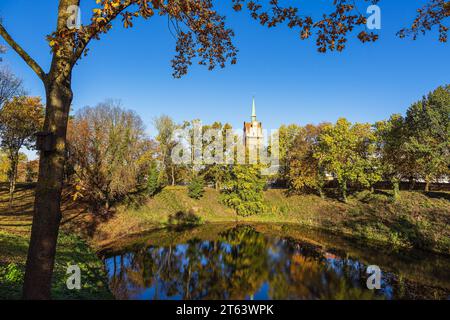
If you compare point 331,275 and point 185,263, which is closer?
point 331,275

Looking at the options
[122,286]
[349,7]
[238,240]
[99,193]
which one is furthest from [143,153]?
[349,7]

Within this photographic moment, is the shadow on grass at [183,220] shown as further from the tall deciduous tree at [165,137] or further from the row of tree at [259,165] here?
the tall deciduous tree at [165,137]

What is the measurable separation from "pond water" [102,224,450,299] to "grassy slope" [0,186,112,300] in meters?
1.07

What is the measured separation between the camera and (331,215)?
3183 centimetres

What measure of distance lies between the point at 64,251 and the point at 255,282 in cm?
1083

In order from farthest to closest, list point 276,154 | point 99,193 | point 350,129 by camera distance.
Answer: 1. point 276,154
2. point 350,129
3. point 99,193

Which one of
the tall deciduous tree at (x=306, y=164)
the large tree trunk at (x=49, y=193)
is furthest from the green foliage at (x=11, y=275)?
the tall deciduous tree at (x=306, y=164)

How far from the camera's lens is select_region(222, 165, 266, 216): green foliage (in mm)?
35156

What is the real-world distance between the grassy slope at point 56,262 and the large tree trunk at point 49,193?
4099 millimetres

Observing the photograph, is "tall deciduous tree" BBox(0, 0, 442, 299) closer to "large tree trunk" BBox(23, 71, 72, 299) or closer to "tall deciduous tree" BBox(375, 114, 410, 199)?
"large tree trunk" BBox(23, 71, 72, 299)

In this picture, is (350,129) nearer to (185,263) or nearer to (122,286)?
(185,263)

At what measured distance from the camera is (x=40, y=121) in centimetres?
2712

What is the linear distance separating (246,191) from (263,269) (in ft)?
61.8

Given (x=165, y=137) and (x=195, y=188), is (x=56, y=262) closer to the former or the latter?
(x=195, y=188)
